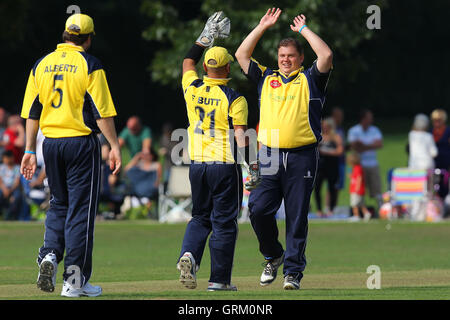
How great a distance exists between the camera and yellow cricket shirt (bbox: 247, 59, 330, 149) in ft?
35.7

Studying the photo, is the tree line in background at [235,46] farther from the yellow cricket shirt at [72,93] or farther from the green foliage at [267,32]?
the yellow cricket shirt at [72,93]

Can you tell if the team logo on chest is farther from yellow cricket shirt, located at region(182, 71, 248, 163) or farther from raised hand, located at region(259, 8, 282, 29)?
raised hand, located at region(259, 8, 282, 29)

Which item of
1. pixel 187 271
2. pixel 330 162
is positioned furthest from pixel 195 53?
pixel 330 162

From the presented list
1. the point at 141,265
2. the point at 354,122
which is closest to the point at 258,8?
the point at 141,265

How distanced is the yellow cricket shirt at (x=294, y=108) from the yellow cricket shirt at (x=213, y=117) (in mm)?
340

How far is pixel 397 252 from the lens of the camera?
52.6 feet

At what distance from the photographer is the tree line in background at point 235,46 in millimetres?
26922

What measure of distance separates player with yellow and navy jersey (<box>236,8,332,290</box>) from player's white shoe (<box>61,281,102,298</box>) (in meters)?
1.90

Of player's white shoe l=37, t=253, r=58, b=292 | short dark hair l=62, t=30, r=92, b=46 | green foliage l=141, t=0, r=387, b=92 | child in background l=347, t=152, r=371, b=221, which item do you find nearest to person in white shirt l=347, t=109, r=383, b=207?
child in background l=347, t=152, r=371, b=221

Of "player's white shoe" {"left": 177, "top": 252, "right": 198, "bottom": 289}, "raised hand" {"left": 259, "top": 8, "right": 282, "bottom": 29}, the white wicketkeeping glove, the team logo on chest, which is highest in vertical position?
"raised hand" {"left": 259, "top": 8, "right": 282, "bottom": 29}

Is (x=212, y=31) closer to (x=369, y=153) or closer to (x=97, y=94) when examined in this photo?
(x=97, y=94)

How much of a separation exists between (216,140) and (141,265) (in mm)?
3884

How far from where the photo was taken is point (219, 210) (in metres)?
10.8

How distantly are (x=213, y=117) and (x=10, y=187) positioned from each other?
1181cm
